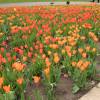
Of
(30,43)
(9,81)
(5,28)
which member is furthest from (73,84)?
(5,28)

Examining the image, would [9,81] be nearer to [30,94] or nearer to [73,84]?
[30,94]

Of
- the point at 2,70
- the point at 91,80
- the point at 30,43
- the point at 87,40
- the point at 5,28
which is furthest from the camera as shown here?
the point at 5,28

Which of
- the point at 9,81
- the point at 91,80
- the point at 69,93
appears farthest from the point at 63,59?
the point at 9,81

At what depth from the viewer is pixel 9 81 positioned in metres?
4.31

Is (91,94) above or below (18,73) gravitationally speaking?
below

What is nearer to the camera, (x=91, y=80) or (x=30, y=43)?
(x=91, y=80)

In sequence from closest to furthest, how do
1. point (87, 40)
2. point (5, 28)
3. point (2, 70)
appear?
1. point (2, 70)
2. point (87, 40)
3. point (5, 28)

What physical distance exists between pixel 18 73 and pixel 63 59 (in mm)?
1464

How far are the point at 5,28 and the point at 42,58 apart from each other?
9.19 feet

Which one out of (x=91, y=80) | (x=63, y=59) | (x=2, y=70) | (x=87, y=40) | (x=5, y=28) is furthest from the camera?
(x=5, y=28)

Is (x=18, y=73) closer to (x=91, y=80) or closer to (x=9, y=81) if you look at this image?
(x=9, y=81)

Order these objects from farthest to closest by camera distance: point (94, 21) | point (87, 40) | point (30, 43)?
point (94, 21)
point (87, 40)
point (30, 43)

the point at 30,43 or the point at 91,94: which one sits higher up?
the point at 30,43

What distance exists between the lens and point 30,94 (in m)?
4.44
